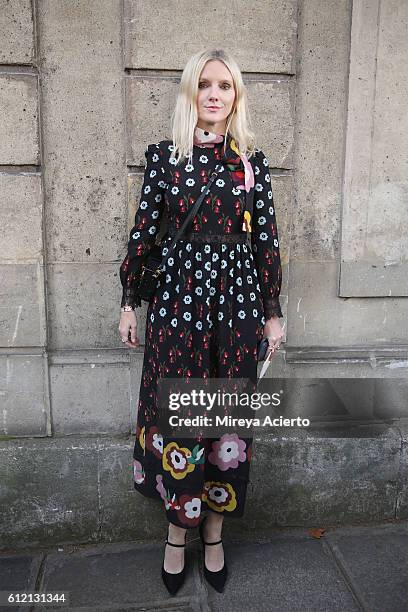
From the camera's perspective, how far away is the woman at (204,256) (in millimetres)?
2363

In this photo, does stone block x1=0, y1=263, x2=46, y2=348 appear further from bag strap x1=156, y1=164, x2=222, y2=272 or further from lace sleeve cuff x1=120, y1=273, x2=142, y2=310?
bag strap x1=156, y1=164, x2=222, y2=272

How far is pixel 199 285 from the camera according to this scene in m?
A: 2.40

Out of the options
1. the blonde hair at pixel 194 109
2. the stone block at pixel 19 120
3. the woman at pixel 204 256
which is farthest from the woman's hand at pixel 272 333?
the stone block at pixel 19 120

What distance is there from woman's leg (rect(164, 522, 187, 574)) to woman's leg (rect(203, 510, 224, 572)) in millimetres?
126

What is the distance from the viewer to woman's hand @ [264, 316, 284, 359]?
8.29 ft

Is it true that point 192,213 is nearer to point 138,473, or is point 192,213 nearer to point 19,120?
point 19,120

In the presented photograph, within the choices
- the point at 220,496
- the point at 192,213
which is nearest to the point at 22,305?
the point at 192,213

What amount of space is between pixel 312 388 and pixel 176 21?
79.6 inches

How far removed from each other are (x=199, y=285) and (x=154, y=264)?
8.7 inches

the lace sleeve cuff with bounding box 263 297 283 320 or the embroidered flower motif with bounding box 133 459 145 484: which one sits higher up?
the lace sleeve cuff with bounding box 263 297 283 320

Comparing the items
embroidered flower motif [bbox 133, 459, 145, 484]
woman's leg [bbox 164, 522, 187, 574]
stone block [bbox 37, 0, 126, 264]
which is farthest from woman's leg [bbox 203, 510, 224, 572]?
stone block [bbox 37, 0, 126, 264]

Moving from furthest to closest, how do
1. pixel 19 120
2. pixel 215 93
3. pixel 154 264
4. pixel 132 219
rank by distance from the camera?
pixel 132 219 < pixel 19 120 < pixel 154 264 < pixel 215 93

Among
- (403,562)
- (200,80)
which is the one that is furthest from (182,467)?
(200,80)

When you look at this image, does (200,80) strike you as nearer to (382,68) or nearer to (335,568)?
(382,68)
